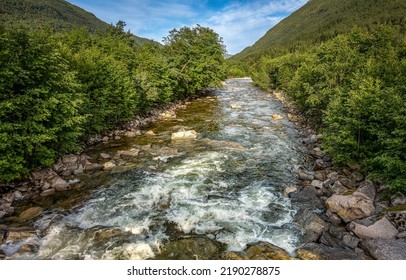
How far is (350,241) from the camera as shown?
9.61m

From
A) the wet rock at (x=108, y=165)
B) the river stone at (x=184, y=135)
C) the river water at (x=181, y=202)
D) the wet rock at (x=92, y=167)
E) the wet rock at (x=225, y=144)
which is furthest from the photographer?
the river stone at (x=184, y=135)

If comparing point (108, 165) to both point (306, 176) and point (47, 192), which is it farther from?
point (306, 176)

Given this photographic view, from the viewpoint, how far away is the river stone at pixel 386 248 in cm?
830

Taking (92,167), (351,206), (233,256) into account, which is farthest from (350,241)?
(92,167)

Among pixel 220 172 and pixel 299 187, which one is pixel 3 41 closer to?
pixel 220 172

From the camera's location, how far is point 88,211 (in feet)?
39.4

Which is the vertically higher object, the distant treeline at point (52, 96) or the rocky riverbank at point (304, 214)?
the distant treeline at point (52, 96)

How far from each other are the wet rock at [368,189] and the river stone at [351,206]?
0.59 metres

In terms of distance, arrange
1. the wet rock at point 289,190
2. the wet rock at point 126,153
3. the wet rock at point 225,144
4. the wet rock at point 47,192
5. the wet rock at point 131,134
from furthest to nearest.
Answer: the wet rock at point 131,134, the wet rock at point 225,144, the wet rock at point 126,153, the wet rock at point 289,190, the wet rock at point 47,192

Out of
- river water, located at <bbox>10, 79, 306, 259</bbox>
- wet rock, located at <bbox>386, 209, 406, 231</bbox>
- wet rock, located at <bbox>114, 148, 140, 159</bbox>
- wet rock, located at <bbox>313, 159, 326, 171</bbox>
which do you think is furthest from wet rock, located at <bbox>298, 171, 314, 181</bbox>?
wet rock, located at <bbox>114, 148, 140, 159</bbox>

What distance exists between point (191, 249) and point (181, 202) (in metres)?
3.42

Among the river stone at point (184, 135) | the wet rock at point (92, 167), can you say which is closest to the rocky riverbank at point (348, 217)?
the river stone at point (184, 135)

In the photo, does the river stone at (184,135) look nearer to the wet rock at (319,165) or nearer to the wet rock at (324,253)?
the wet rock at (319,165)

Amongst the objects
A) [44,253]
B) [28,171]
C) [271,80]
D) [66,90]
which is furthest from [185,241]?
[271,80]
